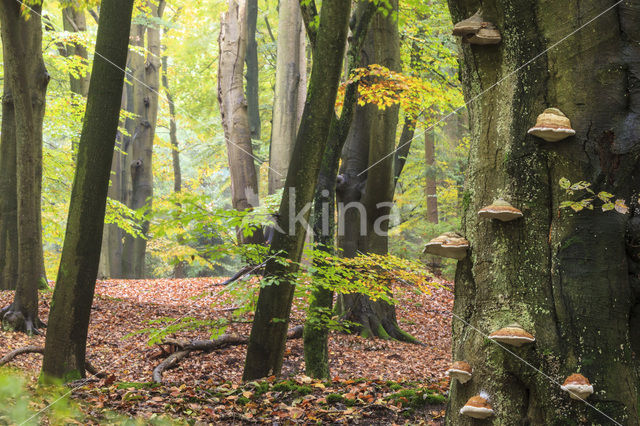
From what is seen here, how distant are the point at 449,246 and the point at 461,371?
0.69 metres

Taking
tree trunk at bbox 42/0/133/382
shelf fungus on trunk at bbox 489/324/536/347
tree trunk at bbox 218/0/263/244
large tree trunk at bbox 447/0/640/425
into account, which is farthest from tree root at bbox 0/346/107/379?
tree trunk at bbox 218/0/263/244

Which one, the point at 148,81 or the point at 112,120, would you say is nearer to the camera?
the point at 112,120

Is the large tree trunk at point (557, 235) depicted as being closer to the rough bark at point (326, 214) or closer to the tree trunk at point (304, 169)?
the tree trunk at point (304, 169)

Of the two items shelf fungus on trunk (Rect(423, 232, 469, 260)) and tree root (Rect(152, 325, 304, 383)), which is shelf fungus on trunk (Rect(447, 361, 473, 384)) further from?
tree root (Rect(152, 325, 304, 383))

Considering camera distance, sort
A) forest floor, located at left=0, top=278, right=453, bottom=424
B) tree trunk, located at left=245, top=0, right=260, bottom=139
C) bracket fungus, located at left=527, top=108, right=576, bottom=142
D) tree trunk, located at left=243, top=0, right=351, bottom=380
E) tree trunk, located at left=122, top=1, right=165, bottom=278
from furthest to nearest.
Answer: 1. tree trunk, located at left=245, top=0, right=260, bottom=139
2. tree trunk, located at left=122, top=1, right=165, bottom=278
3. tree trunk, located at left=243, top=0, right=351, bottom=380
4. forest floor, located at left=0, top=278, right=453, bottom=424
5. bracket fungus, located at left=527, top=108, right=576, bottom=142

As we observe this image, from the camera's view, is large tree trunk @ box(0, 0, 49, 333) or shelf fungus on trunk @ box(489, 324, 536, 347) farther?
large tree trunk @ box(0, 0, 49, 333)

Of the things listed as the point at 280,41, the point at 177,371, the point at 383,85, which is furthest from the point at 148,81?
the point at 177,371

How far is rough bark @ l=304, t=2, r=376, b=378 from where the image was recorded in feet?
20.5

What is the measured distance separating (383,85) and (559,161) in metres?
6.08

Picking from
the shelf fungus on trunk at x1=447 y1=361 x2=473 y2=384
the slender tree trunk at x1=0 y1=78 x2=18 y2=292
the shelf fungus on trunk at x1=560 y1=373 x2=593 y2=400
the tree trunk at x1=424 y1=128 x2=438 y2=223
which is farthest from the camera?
the tree trunk at x1=424 y1=128 x2=438 y2=223

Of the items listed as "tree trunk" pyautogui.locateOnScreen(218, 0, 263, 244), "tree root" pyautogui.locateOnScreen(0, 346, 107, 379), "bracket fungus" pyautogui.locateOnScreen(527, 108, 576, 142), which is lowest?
"tree root" pyautogui.locateOnScreen(0, 346, 107, 379)

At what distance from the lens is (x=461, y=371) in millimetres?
2822

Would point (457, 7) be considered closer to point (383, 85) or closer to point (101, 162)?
point (101, 162)

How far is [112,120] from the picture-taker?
Answer: 17.8 ft
